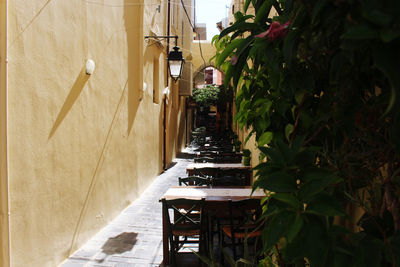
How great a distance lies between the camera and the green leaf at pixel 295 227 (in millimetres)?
801

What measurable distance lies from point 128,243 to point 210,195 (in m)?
1.54

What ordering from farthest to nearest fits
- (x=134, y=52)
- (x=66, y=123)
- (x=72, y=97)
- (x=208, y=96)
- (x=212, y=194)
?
(x=208, y=96) → (x=134, y=52) → (x=212, y=194) → (x=72, y=97) → (x=66, y=123)

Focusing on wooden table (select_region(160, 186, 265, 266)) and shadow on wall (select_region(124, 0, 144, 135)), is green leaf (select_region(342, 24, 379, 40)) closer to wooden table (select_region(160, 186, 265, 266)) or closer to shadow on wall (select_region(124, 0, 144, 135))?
wooden table (select_region(160, 186, 265, 266))

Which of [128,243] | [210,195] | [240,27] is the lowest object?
[128,243]

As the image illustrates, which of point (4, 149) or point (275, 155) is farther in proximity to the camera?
point (4, 149)

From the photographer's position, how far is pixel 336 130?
1.02m

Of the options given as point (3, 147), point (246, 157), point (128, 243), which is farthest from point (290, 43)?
point (246, 157)

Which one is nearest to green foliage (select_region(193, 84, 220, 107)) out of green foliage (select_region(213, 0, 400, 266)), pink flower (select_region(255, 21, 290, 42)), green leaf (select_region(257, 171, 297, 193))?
green foliage (select_region(213, 0, 400, 266))

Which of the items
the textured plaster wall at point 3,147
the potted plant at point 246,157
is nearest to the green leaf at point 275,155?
the textured plaster wall at point 3,147

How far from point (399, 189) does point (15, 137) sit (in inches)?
127

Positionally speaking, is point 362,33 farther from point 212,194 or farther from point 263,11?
point 212,194

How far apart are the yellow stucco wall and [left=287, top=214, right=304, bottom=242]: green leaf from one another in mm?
2912

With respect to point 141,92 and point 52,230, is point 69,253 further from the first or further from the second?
point 141,92

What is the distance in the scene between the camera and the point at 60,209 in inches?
155
